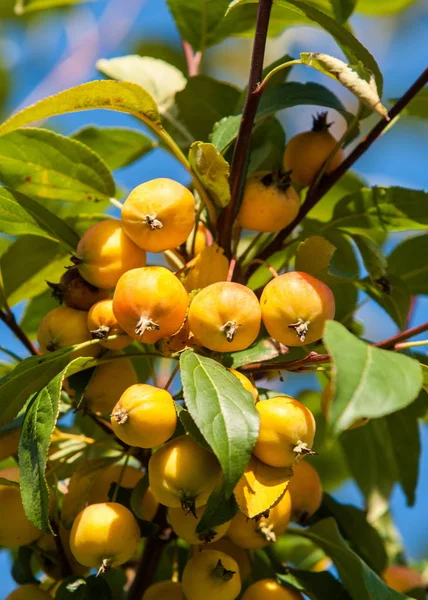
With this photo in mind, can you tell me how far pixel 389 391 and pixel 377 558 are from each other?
98cm

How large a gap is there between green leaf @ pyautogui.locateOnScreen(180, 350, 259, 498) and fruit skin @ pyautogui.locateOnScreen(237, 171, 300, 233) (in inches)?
15.8

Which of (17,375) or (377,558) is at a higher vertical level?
(17,375)

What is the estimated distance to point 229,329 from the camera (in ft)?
4.10

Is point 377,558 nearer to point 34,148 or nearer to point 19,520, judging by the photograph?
point 19,520

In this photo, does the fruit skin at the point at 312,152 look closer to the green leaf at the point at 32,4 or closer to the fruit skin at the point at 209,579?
the fruit skin at the point at 209,579

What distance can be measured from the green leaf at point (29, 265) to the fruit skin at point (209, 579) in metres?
0.80

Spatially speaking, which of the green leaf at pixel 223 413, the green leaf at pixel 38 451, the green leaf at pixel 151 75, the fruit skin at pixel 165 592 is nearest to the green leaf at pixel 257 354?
the green leaf at pixel 223 413

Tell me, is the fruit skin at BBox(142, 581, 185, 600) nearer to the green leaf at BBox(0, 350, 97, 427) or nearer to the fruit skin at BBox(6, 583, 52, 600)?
the fruit skin at BBox(6, 583, 52, 600)

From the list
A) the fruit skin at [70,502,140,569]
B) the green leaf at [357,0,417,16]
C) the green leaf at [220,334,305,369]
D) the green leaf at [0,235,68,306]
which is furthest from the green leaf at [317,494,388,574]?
the green leaf at [357,0,417,16]

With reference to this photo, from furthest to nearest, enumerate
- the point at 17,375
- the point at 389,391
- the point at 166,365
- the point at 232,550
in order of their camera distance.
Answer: the point at 166,365, the point at 232,550, the point at 17,375, the point at 389,391

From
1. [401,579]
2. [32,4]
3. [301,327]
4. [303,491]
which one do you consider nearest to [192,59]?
[32,4]

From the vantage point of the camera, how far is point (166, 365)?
2.64 meters

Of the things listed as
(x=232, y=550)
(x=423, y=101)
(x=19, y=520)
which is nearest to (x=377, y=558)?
(x=232, y=550)

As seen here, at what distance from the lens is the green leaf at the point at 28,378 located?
141 cm
